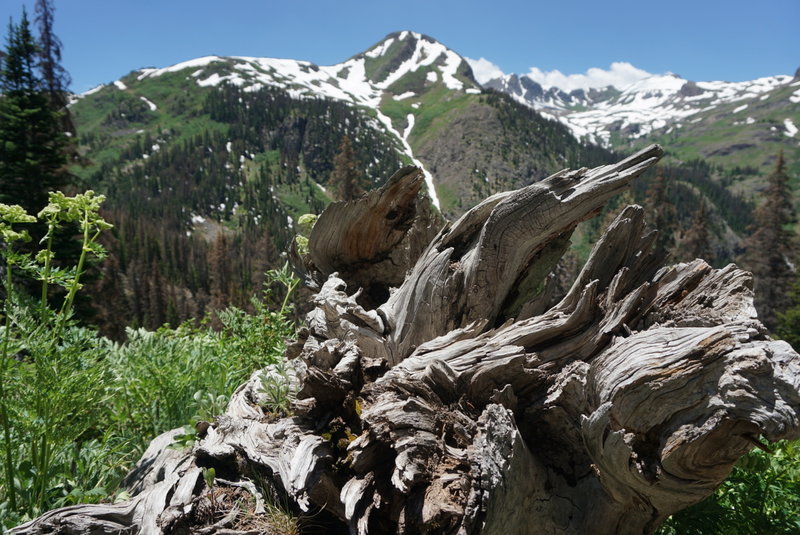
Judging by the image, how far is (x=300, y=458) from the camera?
3.96 metres

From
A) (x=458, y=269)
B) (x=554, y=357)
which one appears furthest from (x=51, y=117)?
(x=554, y=357)

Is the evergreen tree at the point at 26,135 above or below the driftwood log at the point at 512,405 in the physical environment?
above

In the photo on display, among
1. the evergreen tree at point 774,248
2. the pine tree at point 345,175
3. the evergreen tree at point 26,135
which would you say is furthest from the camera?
the evergreen tree at point 774,248

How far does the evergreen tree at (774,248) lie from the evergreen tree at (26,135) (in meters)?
51.9

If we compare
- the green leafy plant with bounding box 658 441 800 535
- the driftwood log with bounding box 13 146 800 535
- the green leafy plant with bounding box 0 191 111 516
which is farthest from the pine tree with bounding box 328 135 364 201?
the green leafy plant with bounding box 658 441 800 535

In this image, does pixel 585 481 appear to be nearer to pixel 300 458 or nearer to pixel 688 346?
pixel 688 346

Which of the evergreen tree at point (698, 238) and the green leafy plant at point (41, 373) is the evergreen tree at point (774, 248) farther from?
the green leafy plant at point (41, 373)

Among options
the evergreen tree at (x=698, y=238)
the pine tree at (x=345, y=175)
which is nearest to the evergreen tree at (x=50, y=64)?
the pine tree at (x=345, y=175)

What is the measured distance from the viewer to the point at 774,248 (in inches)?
1665

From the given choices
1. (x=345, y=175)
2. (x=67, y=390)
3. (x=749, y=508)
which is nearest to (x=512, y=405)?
(x=749, y=508)

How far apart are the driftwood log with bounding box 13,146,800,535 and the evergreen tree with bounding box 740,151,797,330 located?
45.9 meters

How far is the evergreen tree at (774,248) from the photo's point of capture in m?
41.0

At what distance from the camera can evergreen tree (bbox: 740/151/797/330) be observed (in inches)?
Result: 1614

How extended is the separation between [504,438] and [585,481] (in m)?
1.09
